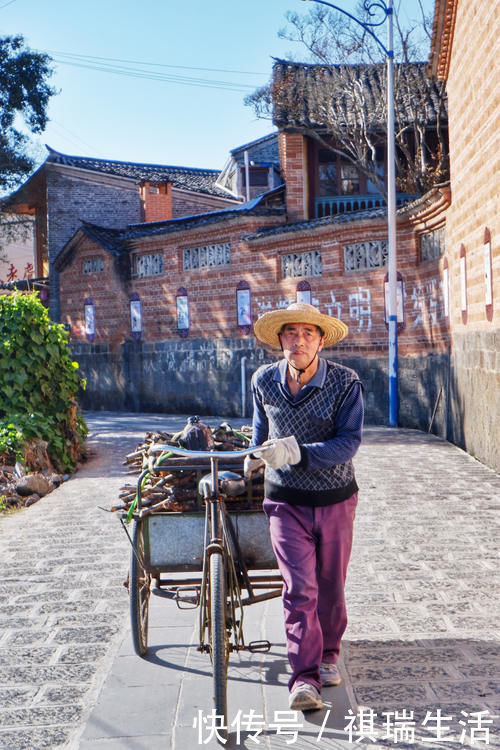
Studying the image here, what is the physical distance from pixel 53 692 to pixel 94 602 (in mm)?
1588

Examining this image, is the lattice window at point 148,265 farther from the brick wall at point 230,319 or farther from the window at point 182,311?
the window at point 182,311

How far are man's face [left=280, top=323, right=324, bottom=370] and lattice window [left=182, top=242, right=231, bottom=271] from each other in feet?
60.5

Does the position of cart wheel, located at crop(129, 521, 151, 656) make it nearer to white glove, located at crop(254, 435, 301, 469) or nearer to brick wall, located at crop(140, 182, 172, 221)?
white glove, located at crop(254, 435, 301, 469)

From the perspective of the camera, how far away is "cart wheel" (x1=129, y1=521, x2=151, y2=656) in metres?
4.56

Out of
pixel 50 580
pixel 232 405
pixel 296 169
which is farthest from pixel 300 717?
pixel 296 169

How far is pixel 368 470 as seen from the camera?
1186 centimetres

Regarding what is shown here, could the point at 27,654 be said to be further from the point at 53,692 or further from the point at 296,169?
the point at 296,169

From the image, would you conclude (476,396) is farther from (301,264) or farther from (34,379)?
(301,264)

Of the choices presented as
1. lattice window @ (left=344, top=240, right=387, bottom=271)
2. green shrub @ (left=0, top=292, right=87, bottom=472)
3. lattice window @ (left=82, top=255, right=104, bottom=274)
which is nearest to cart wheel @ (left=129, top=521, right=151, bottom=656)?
green shrub @ (left=0, top=292, right=87, bottom=472)

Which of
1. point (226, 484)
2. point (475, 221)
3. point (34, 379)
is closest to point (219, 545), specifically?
point (226, 484)

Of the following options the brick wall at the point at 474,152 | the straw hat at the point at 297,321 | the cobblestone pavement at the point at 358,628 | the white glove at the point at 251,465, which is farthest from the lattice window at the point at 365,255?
the white glove at the point at 251,465

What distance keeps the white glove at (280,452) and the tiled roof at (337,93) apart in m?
20.5

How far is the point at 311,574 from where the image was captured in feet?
13.5

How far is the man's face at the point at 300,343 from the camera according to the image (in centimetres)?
425
